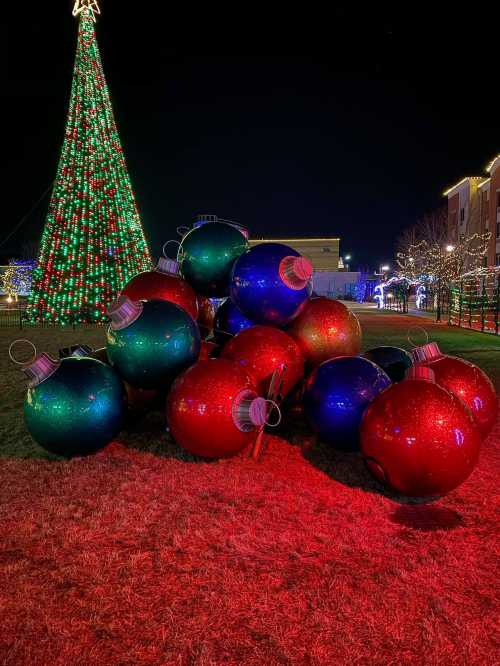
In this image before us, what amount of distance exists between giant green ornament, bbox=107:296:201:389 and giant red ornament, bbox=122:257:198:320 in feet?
1.87

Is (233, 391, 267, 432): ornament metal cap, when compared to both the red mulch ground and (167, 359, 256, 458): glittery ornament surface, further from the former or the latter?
the red mulch ground

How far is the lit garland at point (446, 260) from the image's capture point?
118 ft

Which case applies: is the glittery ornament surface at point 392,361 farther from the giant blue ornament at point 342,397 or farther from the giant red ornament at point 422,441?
the giant red ornament at point 422,441

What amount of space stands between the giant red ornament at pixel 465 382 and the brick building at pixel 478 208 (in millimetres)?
42380

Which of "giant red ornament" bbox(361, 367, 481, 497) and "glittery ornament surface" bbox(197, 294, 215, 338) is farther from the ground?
"glittery ornament surface" bbox(197, 294, 215, 338)

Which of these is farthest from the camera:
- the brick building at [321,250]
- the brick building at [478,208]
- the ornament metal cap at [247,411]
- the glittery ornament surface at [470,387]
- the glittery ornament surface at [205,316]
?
the brick building at [321,250]

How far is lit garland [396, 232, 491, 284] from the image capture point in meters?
36.1

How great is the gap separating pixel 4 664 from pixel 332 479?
2791 millimetres

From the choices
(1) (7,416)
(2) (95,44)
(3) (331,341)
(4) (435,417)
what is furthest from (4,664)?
(2) (95,44)

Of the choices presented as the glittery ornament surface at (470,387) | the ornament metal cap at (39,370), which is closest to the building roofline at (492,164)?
the glittery ornament surface at (470,387)

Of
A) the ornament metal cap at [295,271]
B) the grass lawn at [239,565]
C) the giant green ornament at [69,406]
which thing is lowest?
the grass lawn at [239,565]

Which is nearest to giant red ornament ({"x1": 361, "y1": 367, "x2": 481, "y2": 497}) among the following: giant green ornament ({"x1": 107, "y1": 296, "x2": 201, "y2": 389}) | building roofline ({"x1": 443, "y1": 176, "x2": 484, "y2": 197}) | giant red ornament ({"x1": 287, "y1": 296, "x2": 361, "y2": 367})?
giant red ornament ({"x1": 287, "y1": 296, "x2": 361, "y2": 367})

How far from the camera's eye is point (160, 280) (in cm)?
568

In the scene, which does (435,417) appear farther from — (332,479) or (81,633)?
(81,633)
